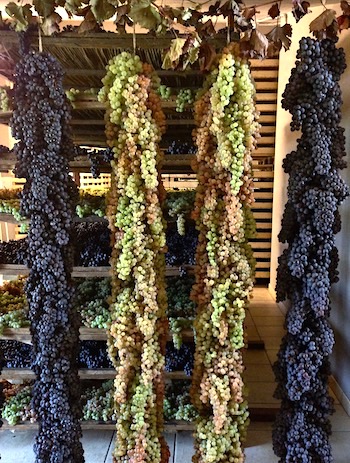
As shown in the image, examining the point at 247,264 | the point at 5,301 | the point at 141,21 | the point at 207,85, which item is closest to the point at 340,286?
the point at 247,264

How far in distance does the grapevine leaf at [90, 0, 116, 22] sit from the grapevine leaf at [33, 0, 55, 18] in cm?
23

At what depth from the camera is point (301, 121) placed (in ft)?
6.97

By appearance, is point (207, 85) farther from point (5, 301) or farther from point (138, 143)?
point (5, 301)

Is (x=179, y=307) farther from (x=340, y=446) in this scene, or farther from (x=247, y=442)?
(x=340, y=446)

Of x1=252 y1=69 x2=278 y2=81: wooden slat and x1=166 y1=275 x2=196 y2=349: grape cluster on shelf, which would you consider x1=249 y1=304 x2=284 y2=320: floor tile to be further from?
x1=252 y1=69 x2=278 y2=81: wooden slat

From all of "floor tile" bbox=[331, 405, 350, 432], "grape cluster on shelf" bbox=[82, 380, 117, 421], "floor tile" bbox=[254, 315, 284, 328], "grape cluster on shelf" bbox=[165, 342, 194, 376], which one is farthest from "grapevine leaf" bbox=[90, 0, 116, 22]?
"floor tile" bbox=[254, 315, 284, 328]

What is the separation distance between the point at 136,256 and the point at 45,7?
135 centimetres

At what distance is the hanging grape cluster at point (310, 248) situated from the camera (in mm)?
2088

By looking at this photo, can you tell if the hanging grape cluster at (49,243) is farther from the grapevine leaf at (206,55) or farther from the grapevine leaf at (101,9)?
the grapevine leaf at (206,55)

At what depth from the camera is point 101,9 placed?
6.56 ft

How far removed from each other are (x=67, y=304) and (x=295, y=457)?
156cm

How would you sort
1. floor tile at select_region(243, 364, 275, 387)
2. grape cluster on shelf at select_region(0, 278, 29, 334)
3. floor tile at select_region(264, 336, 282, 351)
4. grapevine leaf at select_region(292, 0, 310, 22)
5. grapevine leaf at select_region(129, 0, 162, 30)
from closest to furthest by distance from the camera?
grapevine leaf at select_region(129, 0, 162, 30), grapevine leaf at select_region(292, 0, 310, 22), grape cluster on shelf at select_region(0, 278, 29, 334), floor tile at select_region(243, 364, 275, 387), floor tile at select_region(264, 336, 282, 351)

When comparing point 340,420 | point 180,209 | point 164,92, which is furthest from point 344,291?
point 164,92

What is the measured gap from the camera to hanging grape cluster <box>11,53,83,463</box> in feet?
6.72
